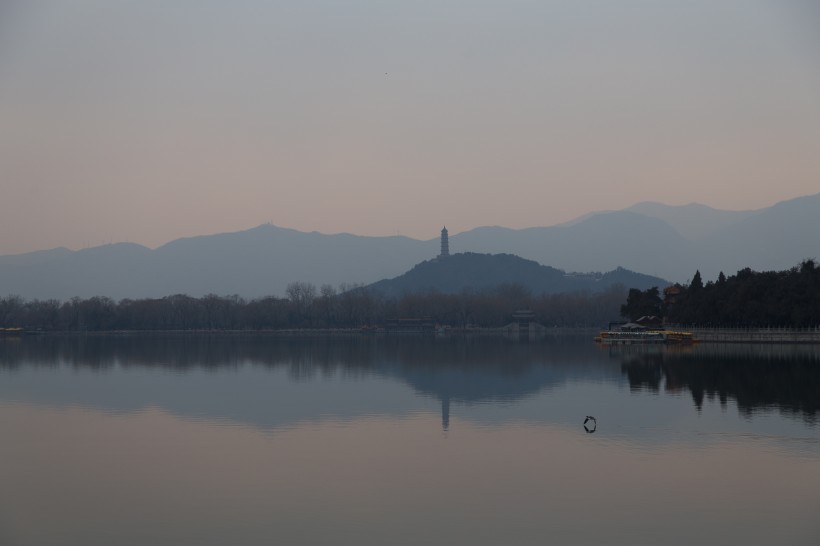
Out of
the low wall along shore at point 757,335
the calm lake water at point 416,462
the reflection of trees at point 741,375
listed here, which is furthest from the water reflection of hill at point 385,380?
the low wall along shore at point 757,335

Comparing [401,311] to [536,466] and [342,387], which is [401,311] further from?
[536,466]

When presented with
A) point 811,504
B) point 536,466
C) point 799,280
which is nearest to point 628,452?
point 536,466

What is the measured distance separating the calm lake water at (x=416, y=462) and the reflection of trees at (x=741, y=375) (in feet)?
0.88

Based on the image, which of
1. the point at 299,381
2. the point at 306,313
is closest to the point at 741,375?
the point at 299,381

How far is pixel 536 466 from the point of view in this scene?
2197cm

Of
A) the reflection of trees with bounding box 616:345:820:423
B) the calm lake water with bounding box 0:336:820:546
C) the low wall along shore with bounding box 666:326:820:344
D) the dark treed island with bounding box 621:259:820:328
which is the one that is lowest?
the calm lake water with bounding box 0:336:820:546

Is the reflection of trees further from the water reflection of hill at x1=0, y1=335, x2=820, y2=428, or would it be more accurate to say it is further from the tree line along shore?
the tree line along shore

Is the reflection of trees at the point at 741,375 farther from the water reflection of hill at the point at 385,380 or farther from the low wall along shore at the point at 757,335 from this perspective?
the low wall along shore at the point at 757,335

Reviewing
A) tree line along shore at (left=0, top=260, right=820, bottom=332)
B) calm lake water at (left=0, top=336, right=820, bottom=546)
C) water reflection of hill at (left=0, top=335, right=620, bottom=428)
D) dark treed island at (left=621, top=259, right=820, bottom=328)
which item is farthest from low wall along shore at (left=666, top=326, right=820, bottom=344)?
tree line along shore at (left=0, top=260, right=820, bottom=332)

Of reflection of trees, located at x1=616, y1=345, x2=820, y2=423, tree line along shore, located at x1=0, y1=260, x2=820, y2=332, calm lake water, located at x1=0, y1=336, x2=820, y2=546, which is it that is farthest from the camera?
tree line along shore, located at x1=0, y1=260, x2=820, y2=332

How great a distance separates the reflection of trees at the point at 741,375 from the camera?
3419 cm

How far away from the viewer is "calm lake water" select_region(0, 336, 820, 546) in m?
16.7

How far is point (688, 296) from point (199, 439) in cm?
7581

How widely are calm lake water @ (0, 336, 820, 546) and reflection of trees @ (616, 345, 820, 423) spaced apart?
0.27 metres
